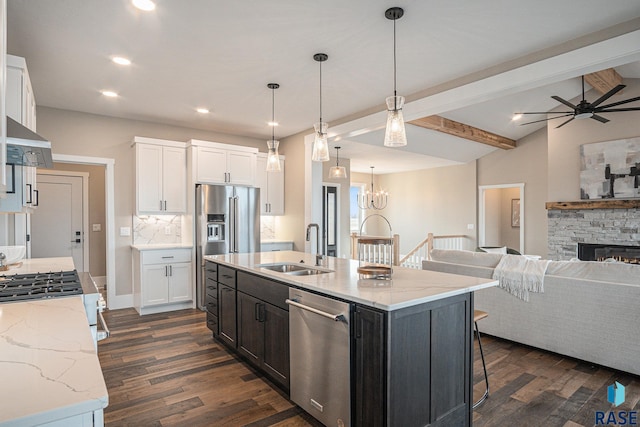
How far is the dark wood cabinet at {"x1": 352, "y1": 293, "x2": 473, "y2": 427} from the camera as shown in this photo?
6.02 ft

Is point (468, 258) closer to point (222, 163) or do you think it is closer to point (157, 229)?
point (222, 163)

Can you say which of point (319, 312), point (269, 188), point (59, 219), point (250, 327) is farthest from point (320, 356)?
point (59, 219)

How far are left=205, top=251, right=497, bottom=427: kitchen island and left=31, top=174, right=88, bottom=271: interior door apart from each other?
5373mm

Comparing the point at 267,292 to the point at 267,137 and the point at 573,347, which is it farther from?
the point at 267,137

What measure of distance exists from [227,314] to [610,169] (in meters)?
6.10

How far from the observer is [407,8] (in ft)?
8.24

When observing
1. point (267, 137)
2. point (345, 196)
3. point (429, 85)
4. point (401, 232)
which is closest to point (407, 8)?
point (429, 85)

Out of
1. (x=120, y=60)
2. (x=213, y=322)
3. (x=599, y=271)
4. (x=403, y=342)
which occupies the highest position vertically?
(x=120, y=60)

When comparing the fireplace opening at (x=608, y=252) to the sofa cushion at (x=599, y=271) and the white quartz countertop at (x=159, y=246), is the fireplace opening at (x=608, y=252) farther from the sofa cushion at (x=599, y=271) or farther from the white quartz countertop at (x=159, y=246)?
the white quartz countertop at (x=159, y=246)

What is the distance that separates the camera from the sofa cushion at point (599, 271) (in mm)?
2966

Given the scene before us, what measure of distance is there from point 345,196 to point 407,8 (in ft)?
20.1

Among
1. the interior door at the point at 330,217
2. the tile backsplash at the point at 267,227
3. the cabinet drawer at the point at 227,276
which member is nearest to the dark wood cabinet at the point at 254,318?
the cabinet drawer at the point at 227,276

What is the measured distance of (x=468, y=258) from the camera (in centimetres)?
403

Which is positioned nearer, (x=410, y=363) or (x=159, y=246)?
(x=410, y=363)
